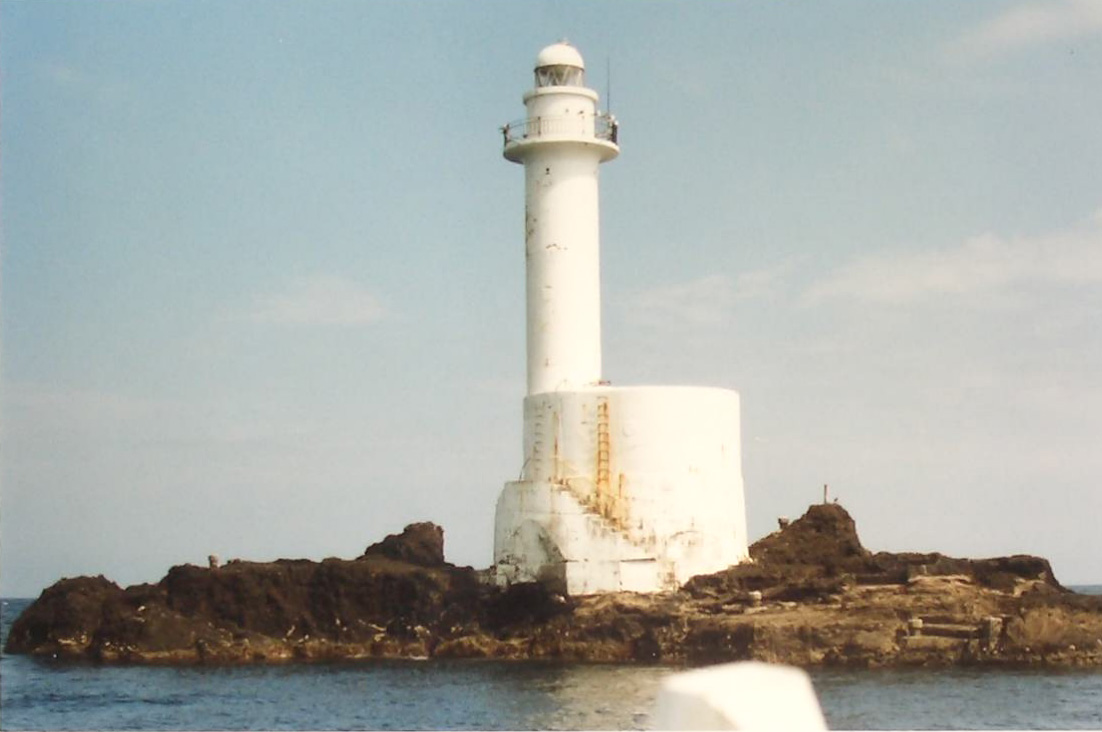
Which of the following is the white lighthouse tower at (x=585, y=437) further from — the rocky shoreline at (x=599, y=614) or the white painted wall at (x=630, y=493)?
the rocky shoreline at (x=599, y=614)

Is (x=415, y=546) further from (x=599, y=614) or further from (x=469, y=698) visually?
(x=469, y=698)

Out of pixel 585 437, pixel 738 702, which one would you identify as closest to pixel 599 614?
pixel 585 437

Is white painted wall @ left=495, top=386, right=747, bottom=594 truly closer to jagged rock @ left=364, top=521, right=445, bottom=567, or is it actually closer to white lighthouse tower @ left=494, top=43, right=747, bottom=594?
white lighthouse tower @ left=494, top=43, right=747, bottom=594

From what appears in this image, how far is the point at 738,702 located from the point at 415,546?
3593 centimetres

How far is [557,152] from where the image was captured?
34250 mm

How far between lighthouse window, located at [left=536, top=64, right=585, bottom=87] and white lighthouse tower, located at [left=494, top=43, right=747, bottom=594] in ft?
0.07

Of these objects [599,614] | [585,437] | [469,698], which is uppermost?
[585,437]

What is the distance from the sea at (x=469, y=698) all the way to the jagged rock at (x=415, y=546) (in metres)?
5.85

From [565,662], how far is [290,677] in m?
5.26

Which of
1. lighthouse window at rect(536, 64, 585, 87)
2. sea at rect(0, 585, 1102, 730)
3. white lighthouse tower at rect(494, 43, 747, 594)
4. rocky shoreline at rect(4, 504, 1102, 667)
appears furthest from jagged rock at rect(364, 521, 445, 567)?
lighthouse window at rect(536, 64, 585, 87)

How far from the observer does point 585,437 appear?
3300 cm

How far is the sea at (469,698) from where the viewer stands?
74.0 ft

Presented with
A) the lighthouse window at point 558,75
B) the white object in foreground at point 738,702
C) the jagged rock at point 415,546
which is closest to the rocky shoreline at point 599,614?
the jagged rock at point 415,546

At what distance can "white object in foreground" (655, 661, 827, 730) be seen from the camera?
175 centimetres
